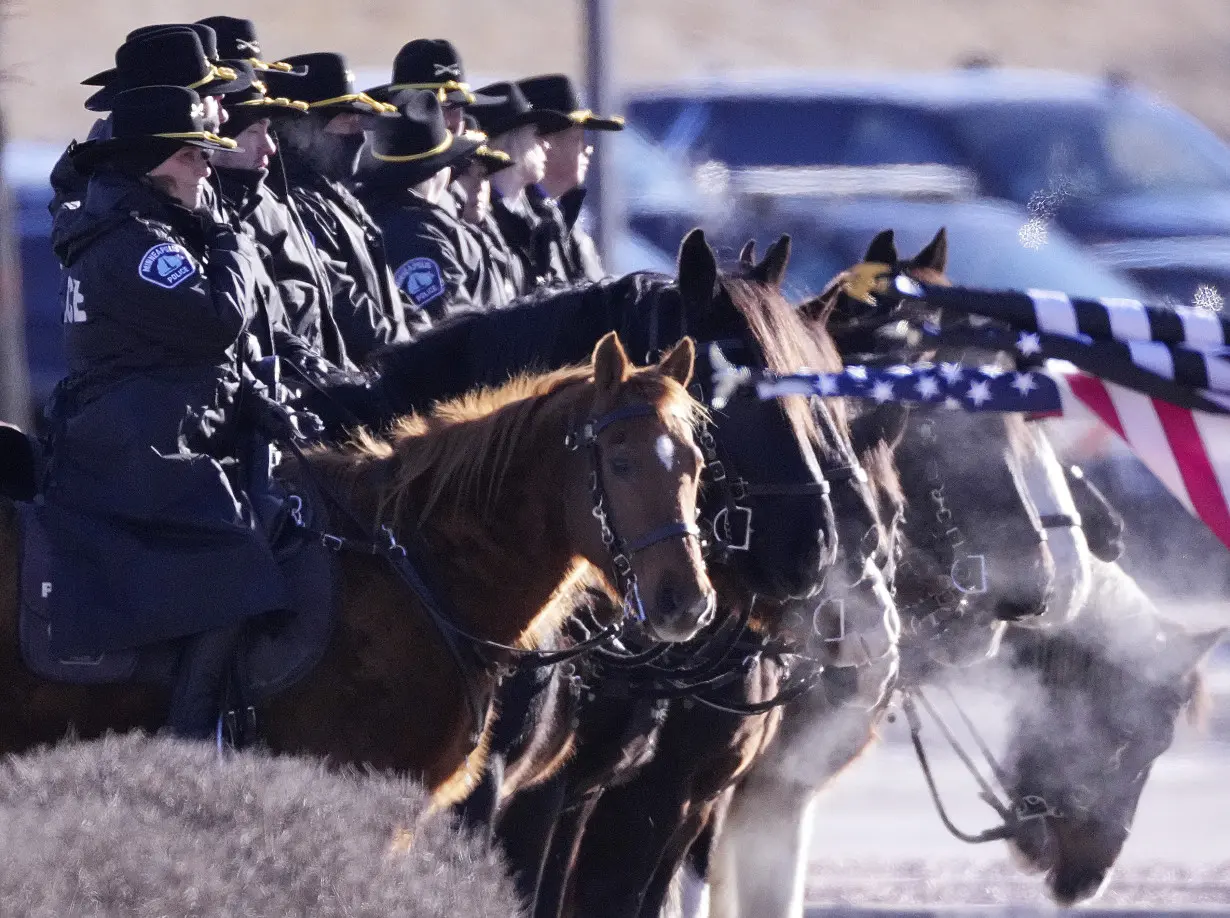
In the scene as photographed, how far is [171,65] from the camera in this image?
5598mm

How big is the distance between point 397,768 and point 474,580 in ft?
1.45

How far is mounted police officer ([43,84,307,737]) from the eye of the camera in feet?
16.6

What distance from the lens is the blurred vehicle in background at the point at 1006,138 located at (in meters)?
12.8

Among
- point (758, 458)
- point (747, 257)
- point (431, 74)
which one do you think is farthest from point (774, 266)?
point (431, 74)

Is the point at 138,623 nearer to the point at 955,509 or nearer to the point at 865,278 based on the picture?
the point at 865,278

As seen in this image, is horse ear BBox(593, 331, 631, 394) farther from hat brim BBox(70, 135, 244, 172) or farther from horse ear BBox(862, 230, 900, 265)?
horse ear BBox(862, 230, 900, 265)

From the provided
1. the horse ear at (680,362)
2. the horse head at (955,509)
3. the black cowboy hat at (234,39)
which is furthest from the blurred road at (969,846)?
the black cowboy hat at (234,39)

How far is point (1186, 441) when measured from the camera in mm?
4258

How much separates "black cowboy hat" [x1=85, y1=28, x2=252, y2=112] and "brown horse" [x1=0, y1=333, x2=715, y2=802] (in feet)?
3.17

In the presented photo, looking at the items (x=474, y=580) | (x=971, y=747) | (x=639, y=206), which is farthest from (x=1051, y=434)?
(x=639, y=206)

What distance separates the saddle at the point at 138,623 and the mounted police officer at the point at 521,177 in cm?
270

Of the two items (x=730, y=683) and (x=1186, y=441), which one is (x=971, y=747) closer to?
(x=730, y=683)

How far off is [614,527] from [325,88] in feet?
8.81

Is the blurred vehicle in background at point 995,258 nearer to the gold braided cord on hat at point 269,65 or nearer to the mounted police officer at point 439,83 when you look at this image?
the mounted police officer at point 439,83
